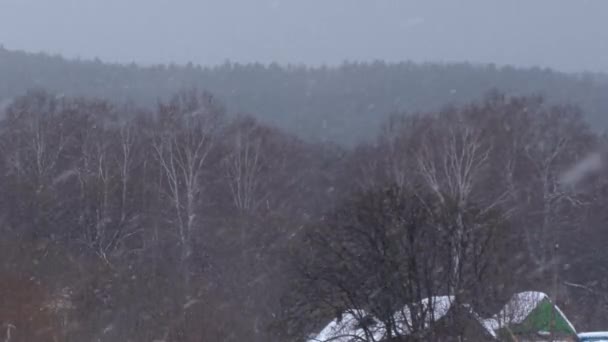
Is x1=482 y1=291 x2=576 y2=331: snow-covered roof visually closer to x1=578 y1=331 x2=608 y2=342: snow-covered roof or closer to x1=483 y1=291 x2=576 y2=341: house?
x1=483 y1=291 x2=576 y2=341: house

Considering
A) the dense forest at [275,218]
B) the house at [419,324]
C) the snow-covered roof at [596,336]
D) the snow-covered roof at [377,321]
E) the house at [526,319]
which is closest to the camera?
the house at [526,319]

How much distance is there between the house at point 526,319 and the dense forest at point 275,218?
211 millimetres

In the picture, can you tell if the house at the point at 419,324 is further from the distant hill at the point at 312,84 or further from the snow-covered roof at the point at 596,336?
the distant hill at the point at 312,84

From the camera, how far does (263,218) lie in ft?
148

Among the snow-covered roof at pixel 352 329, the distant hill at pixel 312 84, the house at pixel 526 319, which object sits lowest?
the distant hill at pixel 312 84

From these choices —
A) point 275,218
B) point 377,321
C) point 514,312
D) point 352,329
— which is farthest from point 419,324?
point 275,218

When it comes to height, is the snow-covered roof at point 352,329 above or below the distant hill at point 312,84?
above

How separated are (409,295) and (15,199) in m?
29.7

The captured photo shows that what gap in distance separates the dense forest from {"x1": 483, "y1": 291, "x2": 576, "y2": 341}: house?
0.69ft

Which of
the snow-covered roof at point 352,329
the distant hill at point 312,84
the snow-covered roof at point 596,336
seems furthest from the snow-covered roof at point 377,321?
the distant hill at point 312,84

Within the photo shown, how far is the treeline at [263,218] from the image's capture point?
1480 cm

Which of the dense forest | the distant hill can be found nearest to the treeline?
the dense forest

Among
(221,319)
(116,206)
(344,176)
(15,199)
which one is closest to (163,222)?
(116,206)

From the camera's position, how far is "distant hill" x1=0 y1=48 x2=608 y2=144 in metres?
91.5
